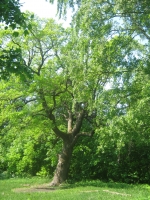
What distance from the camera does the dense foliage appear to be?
1200 cm

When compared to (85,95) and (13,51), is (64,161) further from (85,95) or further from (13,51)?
(13,51)

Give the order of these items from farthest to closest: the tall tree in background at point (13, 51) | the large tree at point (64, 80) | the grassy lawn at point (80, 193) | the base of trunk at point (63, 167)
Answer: the base of trunk at point (63, 167) → the large tree at point (64, 80) → the grassy lawn at point (80, 193) → the tall tree in background at point (13, 51)

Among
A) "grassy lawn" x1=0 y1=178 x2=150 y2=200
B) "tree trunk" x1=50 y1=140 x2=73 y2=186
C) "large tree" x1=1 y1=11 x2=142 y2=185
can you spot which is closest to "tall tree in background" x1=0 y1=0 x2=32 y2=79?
"grassy lawn" x1=0 y1=178 x2=150 y2=200

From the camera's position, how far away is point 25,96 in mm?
16484

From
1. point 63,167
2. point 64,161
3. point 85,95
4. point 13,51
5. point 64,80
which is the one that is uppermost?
point 64,80

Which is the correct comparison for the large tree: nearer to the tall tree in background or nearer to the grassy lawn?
the grassy lawn

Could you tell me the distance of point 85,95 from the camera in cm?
1452

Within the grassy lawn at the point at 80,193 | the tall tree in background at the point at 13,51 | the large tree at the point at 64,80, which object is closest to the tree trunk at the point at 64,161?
the large tree at the point at 64,80

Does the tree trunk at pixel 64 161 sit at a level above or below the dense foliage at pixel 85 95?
below

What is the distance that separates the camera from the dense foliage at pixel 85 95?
12.0 meters

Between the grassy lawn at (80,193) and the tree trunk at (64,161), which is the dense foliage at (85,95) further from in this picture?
the grassy lawn at (80,193)

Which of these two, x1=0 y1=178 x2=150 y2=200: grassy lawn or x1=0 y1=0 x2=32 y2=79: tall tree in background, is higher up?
x1=0 y1=0 x2=32 y2=79: tall tree in background

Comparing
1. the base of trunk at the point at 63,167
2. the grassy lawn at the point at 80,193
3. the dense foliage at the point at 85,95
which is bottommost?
the grassy lawn at the point at 80,193

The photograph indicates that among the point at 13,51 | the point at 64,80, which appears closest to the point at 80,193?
the point at 64,80
